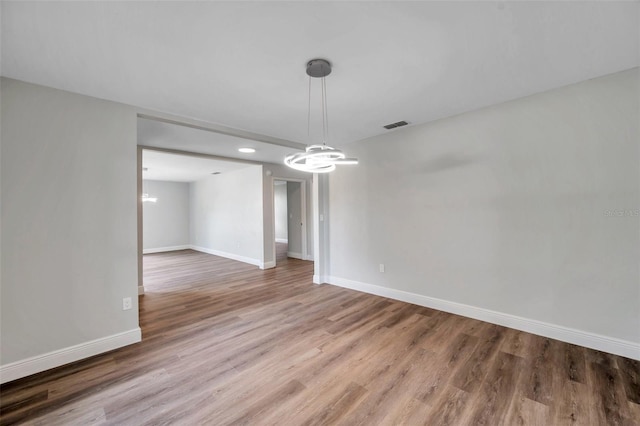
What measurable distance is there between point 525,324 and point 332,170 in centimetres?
258

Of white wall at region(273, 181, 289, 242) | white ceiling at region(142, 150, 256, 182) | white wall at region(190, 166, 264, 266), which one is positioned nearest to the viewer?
white ceiling at region(142, 150, 256, 182)

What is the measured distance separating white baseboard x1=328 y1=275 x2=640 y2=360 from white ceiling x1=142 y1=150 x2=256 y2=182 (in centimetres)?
420

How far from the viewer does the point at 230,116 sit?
119 inches

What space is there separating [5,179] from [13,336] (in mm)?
1261

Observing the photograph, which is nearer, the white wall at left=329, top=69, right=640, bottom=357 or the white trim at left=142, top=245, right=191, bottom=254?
the white wall at left=329, top=69, right=640, bottom=357

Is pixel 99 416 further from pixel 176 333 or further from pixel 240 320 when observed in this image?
pixel 240 320

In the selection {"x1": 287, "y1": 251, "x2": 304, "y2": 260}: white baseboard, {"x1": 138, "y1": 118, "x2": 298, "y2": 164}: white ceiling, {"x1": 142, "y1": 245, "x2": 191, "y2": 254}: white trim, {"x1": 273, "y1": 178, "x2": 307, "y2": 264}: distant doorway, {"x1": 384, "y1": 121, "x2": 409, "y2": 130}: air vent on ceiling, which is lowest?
{"x1": 287, "y1": 251, "x2": 304, "y2": 260}: white baseboard

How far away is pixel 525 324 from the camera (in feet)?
8.62

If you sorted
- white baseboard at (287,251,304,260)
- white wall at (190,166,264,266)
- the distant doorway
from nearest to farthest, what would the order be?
white wall at (190,166,264,266), the distant doorway, white baseboard at (287,251,304,260)

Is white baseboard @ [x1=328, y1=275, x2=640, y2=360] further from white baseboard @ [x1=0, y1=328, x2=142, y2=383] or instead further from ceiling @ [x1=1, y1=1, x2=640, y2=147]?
white baseboard @ [x1=0, y1=328, x2=142, y2=383]

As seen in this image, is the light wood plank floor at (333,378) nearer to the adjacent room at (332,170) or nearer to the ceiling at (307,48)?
the adjacent room at (332,170)

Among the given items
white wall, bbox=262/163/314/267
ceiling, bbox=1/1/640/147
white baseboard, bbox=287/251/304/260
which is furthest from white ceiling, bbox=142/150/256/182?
white baseboard, bbox=287/251/304/260

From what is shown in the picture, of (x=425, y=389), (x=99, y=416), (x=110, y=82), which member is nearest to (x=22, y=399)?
(x=99, y=416)

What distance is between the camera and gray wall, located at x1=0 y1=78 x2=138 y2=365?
2035 mm
